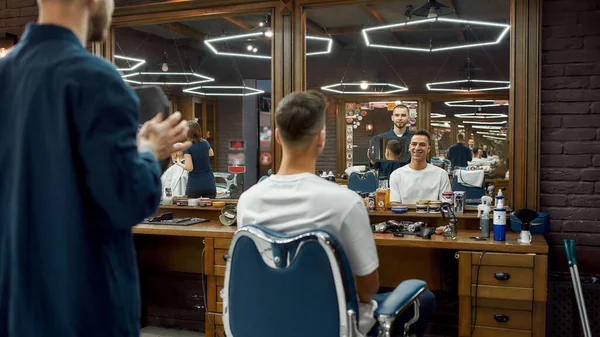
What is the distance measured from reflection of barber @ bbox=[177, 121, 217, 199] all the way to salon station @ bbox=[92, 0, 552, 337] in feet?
→ 0.14

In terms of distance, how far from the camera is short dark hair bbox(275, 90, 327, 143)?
72.6 inches

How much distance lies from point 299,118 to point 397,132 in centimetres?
192

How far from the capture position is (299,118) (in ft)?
6.04

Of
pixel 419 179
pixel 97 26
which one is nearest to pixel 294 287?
pixel 97 26

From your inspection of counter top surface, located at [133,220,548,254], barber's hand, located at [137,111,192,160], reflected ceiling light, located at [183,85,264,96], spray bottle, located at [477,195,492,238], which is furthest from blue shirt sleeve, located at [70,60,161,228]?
reflected ceiling light, located at [183,85,264,96]

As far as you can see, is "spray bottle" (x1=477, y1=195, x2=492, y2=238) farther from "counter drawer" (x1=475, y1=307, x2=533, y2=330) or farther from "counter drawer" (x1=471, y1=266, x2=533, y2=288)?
"counter drawer" (x1=475, y1=307, x2=533, y2=330)

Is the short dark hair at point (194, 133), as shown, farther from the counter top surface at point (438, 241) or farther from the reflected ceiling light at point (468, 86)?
the reflected ceiling light at point (468, 86)

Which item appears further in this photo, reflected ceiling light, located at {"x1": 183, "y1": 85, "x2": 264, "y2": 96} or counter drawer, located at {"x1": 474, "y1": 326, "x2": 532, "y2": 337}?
reflected ceiling light, located at {"x1": 183, "y1": 85, "x2": 264, "y2": 96}

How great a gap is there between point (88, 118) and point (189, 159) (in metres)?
2.92

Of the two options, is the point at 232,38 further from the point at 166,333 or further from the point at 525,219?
the point at 525,219

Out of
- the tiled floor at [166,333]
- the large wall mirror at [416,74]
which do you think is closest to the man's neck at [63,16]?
the large wall mirror at [416,74]

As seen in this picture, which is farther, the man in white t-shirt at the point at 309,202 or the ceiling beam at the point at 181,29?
the ceiling beam at the point at 181,29

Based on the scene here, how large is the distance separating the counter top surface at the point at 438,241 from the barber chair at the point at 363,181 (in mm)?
634

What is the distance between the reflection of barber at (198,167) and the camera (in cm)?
393
